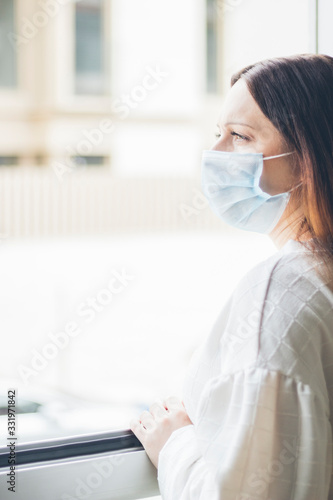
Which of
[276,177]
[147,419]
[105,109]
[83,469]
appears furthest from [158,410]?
[105,109]

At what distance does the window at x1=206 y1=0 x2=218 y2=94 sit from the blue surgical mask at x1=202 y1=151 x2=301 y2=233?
1405cm

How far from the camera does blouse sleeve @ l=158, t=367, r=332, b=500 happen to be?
0.73m

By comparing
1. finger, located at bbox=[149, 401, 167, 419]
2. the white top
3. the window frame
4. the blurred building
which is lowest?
the window frame

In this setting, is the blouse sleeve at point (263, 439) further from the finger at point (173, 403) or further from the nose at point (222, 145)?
the nose at point (222, 145)

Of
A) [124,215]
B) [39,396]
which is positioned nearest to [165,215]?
[124,215]

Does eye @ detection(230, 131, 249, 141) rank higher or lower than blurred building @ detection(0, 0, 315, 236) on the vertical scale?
lower

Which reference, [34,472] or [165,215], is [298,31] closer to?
[34,472]

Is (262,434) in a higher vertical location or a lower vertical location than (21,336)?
higher

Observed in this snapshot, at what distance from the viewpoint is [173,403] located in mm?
988

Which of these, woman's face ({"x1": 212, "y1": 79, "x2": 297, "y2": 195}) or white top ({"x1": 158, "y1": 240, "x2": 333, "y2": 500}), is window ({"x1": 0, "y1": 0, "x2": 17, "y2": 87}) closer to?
woman's face ({"x1": 212, "y1": 79, "x2": 297, "y2": 195})

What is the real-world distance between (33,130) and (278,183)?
41.0 ft

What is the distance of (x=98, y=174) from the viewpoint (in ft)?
41.3

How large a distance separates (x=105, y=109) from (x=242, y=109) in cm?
1299

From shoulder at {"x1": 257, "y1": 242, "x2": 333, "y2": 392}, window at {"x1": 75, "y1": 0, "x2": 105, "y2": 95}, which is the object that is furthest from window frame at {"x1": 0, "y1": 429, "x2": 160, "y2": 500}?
window at {"x1": 75, "y1": 0, "x2": 105, "y2": 95}
